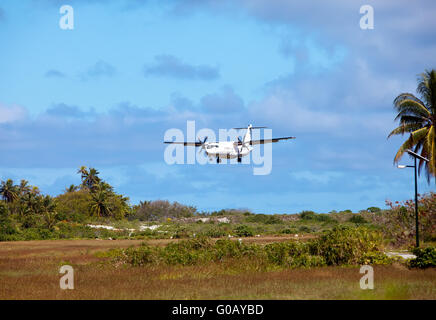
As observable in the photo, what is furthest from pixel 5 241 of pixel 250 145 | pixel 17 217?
pixel 250 145

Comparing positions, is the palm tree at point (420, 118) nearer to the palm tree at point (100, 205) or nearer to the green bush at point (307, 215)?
the green bush at point (307, 215)

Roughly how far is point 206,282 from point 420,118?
1453 inches

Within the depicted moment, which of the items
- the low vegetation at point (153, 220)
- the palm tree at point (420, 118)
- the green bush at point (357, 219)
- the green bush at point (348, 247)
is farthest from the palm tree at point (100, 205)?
the green bush at point (348, 247)

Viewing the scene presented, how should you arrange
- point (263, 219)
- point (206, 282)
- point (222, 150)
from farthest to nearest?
point (263, 219)
point (222, 150)
point (206, 282)

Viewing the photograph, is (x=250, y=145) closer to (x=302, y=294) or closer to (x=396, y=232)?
(x=396, y=232)

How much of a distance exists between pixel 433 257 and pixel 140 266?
1562 centimetres

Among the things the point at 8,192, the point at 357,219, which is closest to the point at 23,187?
the point at 8,192

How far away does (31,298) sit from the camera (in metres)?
19.8

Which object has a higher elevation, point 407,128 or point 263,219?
point 407,128

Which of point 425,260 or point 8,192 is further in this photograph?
point 8,192

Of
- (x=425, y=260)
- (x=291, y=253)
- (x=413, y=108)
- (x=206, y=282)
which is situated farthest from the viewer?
(x=413, y=108)

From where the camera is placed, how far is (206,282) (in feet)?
76.6

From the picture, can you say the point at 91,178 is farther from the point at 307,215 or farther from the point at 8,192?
the point at 307,215
